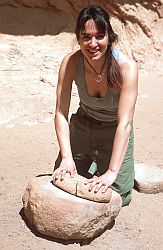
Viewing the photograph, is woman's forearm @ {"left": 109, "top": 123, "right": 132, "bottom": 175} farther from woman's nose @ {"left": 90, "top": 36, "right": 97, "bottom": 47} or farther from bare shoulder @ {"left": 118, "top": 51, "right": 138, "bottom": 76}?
woman's nose @ {"left": 90, "top": 36, "right": 97, "bottom": 47}

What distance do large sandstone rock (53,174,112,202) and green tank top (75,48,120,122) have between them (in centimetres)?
37

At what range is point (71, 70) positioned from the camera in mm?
2443

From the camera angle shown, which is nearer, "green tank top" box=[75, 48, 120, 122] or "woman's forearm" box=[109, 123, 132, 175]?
"woman's forearm" box=[109, 123, 132, 175]

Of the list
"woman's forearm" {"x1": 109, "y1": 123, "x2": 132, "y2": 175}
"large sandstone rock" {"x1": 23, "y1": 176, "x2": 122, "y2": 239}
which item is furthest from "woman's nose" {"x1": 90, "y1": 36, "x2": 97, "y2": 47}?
"large sandstone rock" {"x1": 23, "y1": 176, "x2": 122, "y2": 239}

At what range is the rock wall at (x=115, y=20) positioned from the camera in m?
5.13

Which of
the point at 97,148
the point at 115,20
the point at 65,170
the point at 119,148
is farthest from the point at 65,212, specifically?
the point at 115,20

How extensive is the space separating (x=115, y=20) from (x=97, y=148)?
2.87 m

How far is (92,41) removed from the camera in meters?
2.23

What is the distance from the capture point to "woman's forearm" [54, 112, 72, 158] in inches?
95.7

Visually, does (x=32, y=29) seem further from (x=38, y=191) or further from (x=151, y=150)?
(x=38, y=191)

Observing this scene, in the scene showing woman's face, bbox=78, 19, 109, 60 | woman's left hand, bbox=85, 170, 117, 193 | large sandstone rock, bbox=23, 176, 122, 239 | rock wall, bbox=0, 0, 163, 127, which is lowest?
rock wall, bbox=0, 0, 163, 127

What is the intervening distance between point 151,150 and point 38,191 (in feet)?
4.29

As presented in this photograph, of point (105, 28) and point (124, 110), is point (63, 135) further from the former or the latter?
point (105, 28)

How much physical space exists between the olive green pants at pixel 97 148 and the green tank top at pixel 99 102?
48 mm
